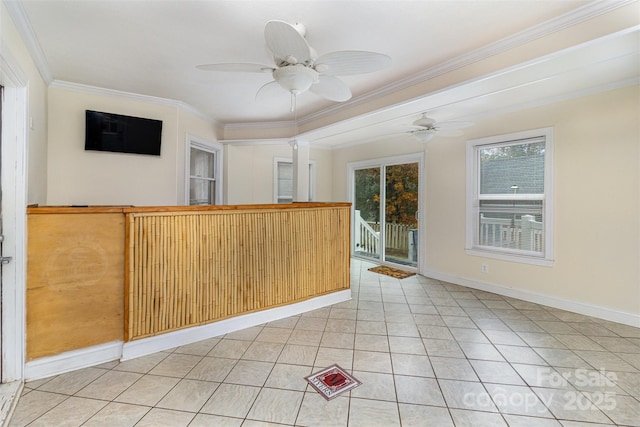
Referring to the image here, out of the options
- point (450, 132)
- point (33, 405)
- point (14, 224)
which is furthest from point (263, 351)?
point (450, 132)

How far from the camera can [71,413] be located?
5.74ft

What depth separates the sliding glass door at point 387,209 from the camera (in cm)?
522

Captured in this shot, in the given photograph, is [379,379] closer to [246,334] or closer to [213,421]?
[213,421]

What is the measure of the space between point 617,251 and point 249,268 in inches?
152

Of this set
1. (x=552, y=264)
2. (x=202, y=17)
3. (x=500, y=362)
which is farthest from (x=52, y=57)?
(x=552, y=264)

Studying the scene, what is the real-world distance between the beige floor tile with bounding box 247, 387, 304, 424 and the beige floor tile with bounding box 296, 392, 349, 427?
47 mm

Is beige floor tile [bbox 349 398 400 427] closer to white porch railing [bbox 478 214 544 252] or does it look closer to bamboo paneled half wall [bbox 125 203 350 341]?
bamboo paneled half wall [bbox 125 203 350 341]

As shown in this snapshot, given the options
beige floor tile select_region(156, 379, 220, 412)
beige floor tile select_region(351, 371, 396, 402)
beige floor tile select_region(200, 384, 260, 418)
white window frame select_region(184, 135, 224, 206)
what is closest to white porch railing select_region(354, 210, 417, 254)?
white window frame select_region(184, 135, 224, 206)

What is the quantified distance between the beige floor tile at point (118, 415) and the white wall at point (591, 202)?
4.22 meters

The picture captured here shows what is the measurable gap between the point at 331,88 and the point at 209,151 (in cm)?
335

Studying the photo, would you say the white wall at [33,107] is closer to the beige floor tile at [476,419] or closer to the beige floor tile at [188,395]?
the beige floor tile at [188,395]

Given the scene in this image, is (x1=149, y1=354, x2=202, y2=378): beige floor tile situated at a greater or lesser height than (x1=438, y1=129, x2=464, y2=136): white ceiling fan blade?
lesser

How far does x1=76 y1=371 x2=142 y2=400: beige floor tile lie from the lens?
1.91m

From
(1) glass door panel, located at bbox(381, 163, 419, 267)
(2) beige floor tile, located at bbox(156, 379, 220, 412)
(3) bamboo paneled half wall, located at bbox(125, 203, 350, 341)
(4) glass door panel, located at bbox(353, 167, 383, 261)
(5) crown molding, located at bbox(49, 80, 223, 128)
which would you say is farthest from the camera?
(4) glass door panel, located at bbox(353, 167, 383, 261)
